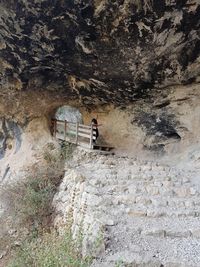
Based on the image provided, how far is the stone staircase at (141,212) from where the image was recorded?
382 centimetres

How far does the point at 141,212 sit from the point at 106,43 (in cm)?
295

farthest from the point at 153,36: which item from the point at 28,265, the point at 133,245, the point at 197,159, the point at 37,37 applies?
the point at 28,265

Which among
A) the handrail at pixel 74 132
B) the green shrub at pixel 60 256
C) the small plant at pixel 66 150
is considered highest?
the handrail at pixel 74 132

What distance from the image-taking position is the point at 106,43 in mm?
6145

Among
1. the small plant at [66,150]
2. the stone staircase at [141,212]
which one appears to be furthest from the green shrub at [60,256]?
the small plant at [66,150]

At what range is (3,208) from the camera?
7.38 metres

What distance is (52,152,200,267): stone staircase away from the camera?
3824mm

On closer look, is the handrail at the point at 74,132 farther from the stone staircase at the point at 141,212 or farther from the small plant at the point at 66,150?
the stone staircase at the point at 141,212

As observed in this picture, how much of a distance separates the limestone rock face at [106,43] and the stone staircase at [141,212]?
1.79m

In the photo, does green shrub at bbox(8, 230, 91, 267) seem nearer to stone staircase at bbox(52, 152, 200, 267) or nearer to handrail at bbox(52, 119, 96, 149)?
stone staircase at bbox(52, 152, 200, 267)

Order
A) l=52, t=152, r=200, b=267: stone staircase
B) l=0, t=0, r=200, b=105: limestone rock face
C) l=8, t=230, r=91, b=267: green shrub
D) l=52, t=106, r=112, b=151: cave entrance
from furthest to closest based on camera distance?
1. l=52, t=106, r=112, b=151: cave entrance
2. l=0, t=0, r=200, b=105: limestone rock face
3. l=52, t=152, r=200, b=267: stone staircase
4. l=8, t=230, r=91, b=267: green shrub

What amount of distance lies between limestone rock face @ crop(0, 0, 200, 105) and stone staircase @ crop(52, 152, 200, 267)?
1.79m

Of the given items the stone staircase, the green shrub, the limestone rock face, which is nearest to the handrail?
the limestone rock face

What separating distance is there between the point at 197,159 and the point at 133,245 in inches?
130
